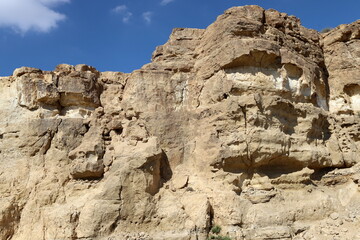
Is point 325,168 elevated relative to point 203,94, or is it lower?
lower

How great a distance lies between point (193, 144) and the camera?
43.2ft

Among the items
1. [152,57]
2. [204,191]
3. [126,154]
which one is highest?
[152,57]

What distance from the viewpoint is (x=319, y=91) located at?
14.7 meters

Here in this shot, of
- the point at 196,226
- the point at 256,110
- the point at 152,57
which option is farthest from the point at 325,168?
the point at 152,57

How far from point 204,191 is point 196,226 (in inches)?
53.0

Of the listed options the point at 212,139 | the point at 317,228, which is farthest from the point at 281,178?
the point at 212,139

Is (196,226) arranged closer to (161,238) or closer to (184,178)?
(161,238)

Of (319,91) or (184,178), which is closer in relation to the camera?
(184,178)

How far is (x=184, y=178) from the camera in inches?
492

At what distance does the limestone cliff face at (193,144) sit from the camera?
11.3m

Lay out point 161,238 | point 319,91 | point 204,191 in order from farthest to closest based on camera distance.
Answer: point 319,91 → point 204,191 → point 161,238

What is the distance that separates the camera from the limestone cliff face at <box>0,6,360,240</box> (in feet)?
37.1

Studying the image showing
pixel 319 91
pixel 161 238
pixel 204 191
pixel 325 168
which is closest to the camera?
pixel 161 238

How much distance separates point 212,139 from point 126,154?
2981mm
